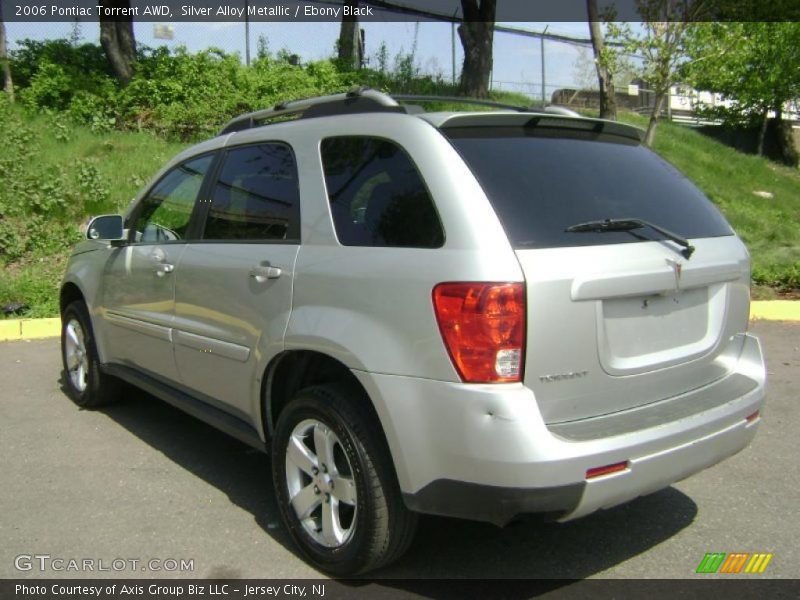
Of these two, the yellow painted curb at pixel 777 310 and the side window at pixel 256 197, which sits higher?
the side window at pixel 256 197

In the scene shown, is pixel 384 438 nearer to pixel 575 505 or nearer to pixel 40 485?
pixel 575 505

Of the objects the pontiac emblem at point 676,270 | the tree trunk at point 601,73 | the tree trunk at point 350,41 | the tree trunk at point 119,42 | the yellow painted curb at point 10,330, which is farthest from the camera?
the tree trunk at point 350,41

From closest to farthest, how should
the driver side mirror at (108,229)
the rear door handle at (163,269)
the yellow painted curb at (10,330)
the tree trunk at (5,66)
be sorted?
the rear door handle at (163,269), the driver side mirror at (108,229), the yellow painted curb at (10,330), the tree trunk at (5,66)

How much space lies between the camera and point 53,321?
7625 mm

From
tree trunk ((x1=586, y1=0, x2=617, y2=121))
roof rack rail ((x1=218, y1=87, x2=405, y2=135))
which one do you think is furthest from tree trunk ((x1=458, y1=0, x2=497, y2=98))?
roof rack rail ((x1=218, y1=87, x2=405, y2=135))

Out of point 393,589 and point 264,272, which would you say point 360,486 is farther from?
point 264,272

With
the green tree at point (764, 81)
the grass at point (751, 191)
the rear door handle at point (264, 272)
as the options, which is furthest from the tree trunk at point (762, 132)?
the rear door handle at point (264, 272)

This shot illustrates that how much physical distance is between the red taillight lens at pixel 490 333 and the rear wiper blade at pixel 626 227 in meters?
0.42

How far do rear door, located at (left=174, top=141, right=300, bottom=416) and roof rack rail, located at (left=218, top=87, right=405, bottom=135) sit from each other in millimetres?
253

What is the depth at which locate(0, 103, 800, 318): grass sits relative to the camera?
28.2ft

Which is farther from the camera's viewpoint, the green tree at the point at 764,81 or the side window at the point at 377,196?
the green tree at the point at 764,81

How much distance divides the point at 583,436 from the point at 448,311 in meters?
0.62

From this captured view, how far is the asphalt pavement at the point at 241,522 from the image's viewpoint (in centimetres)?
327

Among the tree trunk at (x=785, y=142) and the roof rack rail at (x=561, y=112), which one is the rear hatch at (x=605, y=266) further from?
the tree trunk at (x=785, y=142)
